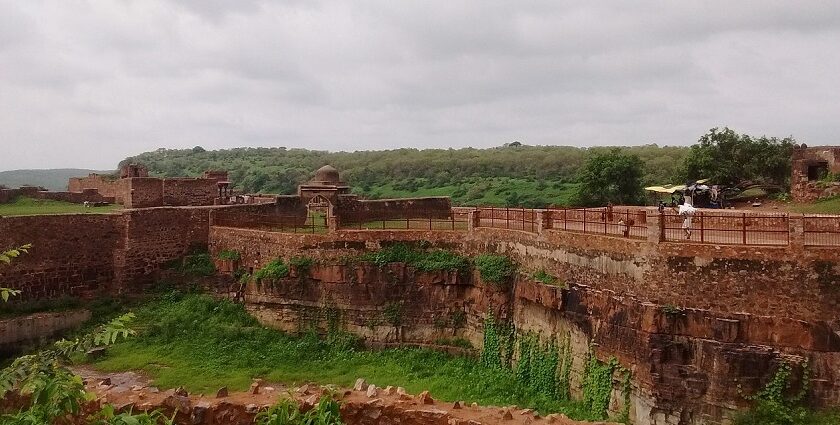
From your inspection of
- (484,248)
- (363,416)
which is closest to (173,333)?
(484,248)

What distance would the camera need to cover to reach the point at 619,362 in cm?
1465

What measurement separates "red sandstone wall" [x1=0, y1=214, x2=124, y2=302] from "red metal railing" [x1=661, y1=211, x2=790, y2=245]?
20.3 meters

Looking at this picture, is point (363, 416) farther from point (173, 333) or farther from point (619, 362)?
point (173, 333)

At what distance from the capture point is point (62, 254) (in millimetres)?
23641

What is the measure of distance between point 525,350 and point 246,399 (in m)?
10.1

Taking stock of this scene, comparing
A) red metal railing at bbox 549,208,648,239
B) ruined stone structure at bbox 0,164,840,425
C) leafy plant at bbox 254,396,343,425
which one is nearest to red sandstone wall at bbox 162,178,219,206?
ruined stone structure at bbox 0,164,840,425

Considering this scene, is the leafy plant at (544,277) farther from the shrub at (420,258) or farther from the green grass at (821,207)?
the green grass at (821,207)

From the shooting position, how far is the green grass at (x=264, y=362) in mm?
17219

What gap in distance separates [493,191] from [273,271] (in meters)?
44.0

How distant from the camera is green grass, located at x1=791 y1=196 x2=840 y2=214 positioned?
25.7 m

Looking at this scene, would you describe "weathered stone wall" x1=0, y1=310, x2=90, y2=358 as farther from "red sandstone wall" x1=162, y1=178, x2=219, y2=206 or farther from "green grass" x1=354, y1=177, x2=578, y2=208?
"green grass" x1=354, y1=177, x2=578, y2=208

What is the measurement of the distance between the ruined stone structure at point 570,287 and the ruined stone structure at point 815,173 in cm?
1443

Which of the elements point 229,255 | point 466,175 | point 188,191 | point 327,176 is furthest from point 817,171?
point 466,175

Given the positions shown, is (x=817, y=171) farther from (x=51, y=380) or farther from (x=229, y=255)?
(x=51, y=380)
